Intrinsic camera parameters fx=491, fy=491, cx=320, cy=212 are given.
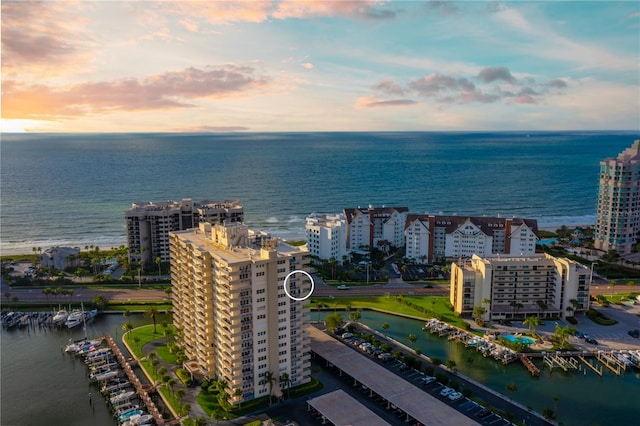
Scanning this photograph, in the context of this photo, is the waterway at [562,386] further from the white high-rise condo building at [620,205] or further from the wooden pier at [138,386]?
the white high-rise condo building at [620,205]

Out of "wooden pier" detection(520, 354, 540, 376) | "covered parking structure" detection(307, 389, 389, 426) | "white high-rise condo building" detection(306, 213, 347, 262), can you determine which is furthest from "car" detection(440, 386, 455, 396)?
"white high-rise condo building" detection(306, 213, 347, 262)

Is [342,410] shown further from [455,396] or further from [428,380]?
[455,396]

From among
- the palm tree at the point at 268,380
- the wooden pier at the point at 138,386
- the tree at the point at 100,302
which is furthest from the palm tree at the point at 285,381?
the tree at the point at 100,302

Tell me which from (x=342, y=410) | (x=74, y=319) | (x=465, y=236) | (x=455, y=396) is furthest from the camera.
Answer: (x=465, y=236)

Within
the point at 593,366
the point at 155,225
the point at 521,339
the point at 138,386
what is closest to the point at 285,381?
the point at 138,386

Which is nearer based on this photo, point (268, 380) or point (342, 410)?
point (342, 410)

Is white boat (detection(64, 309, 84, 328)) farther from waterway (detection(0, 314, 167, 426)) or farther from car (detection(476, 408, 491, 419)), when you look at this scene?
car (detection(476, 408, 491, 419))

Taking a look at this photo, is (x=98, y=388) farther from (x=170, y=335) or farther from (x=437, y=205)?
(x=437, y=205)
